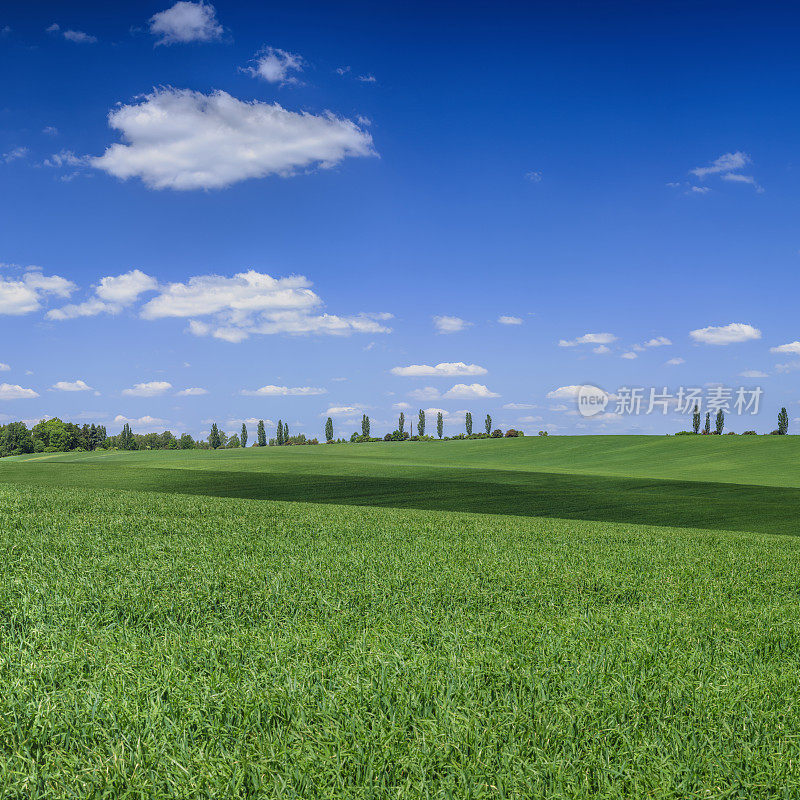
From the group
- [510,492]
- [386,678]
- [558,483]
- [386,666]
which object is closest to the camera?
[386,678]

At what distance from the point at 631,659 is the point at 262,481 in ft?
95.4

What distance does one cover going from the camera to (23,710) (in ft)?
11.3

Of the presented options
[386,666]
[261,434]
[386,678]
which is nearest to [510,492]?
[386,666]

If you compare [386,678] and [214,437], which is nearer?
[386,678]

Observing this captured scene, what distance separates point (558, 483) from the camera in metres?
32.2

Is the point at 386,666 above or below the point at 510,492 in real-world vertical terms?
above

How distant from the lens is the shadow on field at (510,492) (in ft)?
70.6

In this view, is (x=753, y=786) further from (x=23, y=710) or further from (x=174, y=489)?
(x=174, y=489)

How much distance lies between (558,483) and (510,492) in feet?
19.0

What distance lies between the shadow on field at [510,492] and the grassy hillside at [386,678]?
14597mm

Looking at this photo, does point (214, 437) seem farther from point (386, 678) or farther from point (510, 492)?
point (386, 678)

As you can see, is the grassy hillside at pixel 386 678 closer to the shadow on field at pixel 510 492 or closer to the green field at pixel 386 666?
the green field at pixel 386 666

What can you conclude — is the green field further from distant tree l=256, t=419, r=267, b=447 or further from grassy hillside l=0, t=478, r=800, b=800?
distant tree l=256, t=419, r=267, b=447

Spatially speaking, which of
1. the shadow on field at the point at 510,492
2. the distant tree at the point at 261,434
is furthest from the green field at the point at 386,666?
the distant tree at the point at 261,434
